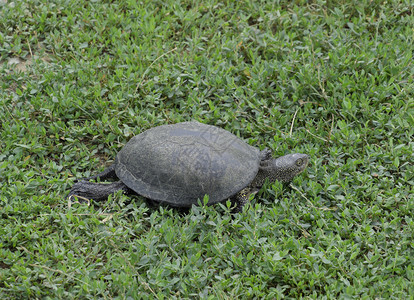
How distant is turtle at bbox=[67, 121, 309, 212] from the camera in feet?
14.4

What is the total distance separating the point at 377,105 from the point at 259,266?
2.38 metres

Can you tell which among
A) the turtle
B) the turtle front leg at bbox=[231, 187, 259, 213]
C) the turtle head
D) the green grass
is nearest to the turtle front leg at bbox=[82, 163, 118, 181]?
the turtle

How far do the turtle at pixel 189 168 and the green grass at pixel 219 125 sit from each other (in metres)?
0.12

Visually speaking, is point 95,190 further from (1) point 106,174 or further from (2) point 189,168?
(2) point 189,168

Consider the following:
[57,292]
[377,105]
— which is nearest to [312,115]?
[377,105]

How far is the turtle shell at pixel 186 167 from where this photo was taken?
4387mm

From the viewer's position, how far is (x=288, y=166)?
4.64 metres

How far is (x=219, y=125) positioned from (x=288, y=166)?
981 mm

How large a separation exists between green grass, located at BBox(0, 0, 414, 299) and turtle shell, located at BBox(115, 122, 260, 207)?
0.50 feet

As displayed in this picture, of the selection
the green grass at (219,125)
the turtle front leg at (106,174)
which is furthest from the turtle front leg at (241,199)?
the turtle front leg at (106,174)

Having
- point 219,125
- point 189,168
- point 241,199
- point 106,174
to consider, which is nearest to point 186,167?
point 189,168

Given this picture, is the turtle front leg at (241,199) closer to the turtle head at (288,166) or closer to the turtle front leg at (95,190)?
the turtle head at (288,166)

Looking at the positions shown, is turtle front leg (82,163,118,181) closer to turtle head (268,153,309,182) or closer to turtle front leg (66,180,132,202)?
turtle front leg (66,180,132,202)

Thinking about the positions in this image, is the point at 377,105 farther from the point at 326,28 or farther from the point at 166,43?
the point at 166,43
